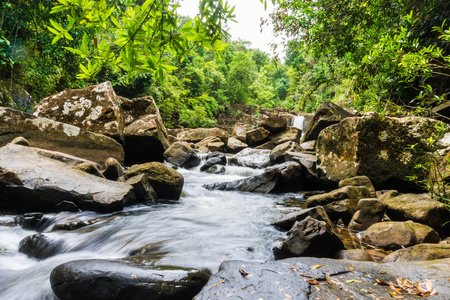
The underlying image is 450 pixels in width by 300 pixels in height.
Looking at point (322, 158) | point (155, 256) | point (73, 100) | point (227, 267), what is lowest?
point (155, 256)

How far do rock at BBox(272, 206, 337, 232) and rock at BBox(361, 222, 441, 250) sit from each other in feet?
1.80

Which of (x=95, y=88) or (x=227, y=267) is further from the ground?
(x=95, y=88)

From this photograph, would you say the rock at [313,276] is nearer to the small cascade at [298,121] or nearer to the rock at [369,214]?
the rock at [369,214]

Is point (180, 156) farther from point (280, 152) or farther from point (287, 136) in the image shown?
point (287, 136)

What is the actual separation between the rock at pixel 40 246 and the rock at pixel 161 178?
2.43 m

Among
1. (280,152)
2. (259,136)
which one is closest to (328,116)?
(280,152)

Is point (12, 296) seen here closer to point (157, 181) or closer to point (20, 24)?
point (157, 181)

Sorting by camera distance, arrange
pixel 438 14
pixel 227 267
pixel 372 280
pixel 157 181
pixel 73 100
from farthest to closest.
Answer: pixel 73 100 → pixel 157 181 → pixel 438 14 → pixel 227 267 → pixel 372 280

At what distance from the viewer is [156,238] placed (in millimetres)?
3617

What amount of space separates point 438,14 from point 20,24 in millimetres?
9568

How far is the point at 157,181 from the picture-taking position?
18.4 ft

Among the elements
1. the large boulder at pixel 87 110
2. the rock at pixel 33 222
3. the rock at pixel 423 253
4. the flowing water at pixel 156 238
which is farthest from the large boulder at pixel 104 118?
the rock at pixel 423 253

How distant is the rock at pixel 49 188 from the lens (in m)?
4.02

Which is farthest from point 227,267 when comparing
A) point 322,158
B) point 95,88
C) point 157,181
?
point 95,88
